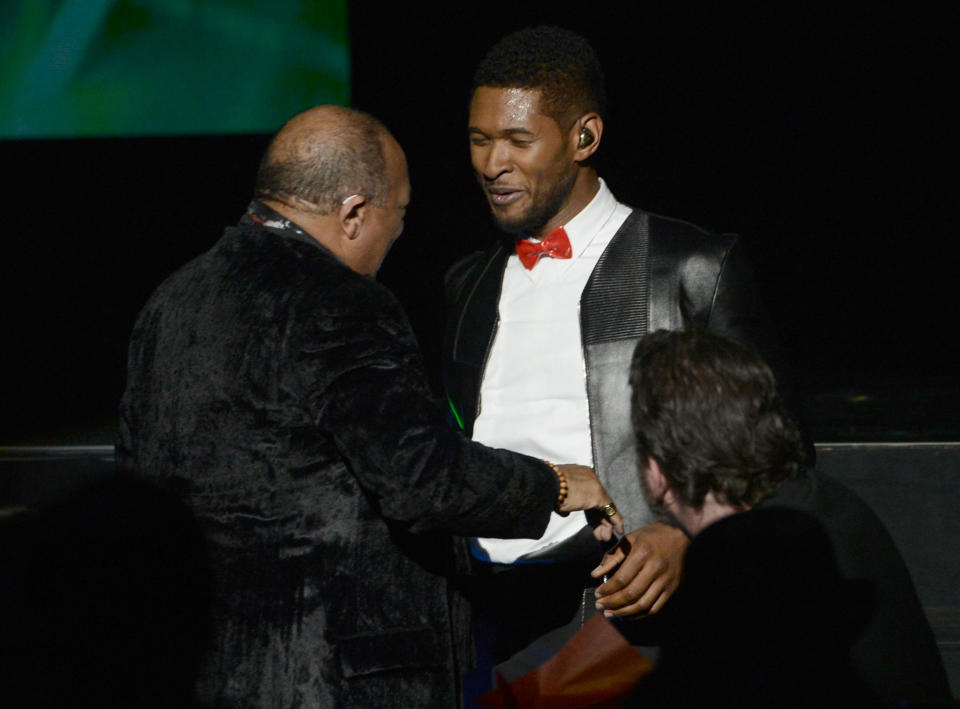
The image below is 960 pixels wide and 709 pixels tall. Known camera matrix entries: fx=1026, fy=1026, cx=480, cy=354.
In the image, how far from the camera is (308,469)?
172cm

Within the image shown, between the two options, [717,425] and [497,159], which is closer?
[717,425]

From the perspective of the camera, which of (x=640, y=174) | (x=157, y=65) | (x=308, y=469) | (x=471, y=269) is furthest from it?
(x=640, y=174)

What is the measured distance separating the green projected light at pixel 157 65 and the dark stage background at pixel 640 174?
0.84ft

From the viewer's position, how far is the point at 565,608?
2.25 metres

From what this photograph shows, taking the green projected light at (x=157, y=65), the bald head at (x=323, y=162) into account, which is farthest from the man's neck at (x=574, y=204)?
the green projected light at (x=157, y=65)

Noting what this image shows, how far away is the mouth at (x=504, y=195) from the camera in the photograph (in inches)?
91.4

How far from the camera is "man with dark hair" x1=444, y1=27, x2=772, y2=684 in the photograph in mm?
2182

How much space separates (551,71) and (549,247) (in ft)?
1.32

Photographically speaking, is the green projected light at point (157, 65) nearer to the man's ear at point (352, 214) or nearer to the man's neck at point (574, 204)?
the man's neck at point (574, 204)

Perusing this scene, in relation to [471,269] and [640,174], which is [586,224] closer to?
[471,269]

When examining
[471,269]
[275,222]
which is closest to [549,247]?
[471,269]

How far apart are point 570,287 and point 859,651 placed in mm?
1092

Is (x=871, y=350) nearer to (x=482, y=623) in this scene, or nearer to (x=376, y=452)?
(x=482, y=623)

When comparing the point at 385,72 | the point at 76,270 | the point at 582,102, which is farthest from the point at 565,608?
the point at 76,270
